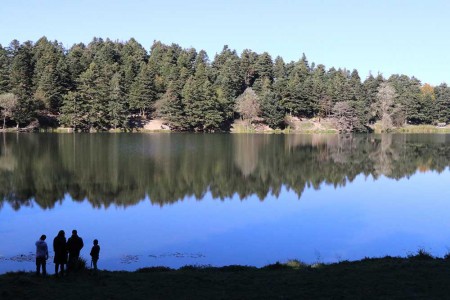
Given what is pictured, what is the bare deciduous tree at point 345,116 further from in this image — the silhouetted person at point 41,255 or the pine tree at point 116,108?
the silhouetted person at point 41,255

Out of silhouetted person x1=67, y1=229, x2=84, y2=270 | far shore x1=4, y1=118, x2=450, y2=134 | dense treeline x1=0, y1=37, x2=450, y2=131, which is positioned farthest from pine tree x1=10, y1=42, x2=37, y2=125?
silhouetted person x1=67, y1=229, x2=84, y2=270

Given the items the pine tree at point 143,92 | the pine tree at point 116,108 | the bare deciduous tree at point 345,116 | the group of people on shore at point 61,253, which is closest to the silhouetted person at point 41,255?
the group of people on shore at point 61,253

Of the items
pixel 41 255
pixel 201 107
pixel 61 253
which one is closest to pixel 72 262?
pixel 61 253

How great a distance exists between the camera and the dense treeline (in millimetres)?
82812

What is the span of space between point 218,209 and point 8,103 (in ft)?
202

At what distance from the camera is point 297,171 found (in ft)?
113

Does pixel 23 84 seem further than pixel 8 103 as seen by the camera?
Yes


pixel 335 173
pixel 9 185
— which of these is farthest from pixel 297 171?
pixel 9 185

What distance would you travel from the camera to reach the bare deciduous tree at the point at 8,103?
235 feet

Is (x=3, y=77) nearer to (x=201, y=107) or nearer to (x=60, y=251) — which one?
(x=201, y=107)

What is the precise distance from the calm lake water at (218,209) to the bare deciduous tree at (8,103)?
36.7m

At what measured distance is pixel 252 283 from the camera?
9.49 m

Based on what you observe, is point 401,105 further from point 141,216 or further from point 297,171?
point 141,216

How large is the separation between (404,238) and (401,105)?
338ft
